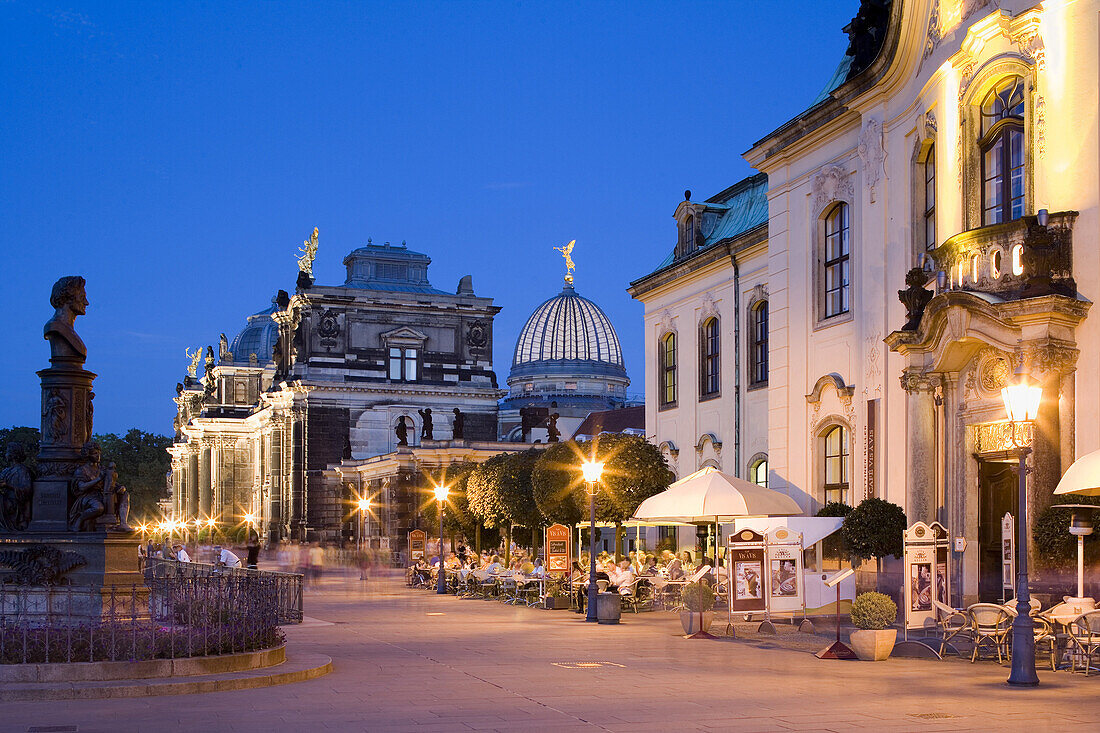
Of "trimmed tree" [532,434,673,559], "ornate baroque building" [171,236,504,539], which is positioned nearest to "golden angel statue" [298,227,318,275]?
"ornate baroque building" [171,236,504,539]

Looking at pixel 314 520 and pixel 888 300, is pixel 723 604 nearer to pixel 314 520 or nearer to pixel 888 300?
pixel 888 300

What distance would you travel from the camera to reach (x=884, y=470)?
28375 mm

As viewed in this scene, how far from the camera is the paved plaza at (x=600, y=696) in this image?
1352cm

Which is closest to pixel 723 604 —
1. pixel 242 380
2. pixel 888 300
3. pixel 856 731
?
pixel 888 300

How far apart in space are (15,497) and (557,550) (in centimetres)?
1968

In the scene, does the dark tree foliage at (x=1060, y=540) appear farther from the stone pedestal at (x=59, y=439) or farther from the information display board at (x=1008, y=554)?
the stone pedestal at (x=59, y=439)

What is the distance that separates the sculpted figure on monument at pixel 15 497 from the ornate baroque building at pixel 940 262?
13098 mm

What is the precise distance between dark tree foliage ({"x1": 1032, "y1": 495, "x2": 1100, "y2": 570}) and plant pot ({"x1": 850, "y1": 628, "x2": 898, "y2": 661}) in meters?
3.24

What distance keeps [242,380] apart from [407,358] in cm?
4623

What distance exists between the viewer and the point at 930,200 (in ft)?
89.5

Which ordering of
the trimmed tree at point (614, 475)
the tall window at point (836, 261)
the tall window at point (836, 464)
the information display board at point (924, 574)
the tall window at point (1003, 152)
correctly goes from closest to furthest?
the information display board at point (924, 574) < the tall window at point (1003, 152) < the tall window at point (836, 464) < the tall window at point (836, 261) < the trimmed tree at point (614, 475)

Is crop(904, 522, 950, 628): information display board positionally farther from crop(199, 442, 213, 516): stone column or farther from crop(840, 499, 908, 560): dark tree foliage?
crop(199, 442, 213, 516): stone column

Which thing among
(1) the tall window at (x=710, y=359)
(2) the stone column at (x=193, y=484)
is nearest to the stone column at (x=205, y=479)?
(2) the stone column at (x=193, y=484)

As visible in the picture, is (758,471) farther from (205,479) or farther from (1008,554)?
(205,479)
